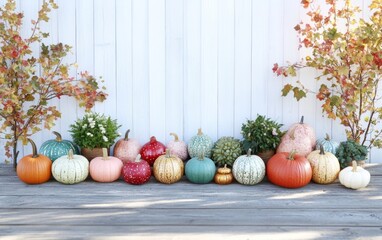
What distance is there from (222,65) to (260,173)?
939 mm

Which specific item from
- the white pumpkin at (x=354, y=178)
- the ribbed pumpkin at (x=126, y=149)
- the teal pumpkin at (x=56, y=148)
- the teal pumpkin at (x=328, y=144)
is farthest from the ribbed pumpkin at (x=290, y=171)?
the teal pumpkin at (x=56, y=148)

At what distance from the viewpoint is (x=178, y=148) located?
3654 mm

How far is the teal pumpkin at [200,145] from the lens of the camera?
11.8 ft

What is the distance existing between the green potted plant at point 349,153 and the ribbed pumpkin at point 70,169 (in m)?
1.77

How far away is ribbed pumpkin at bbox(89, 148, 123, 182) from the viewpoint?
3342 millimetres

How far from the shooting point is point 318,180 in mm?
3299

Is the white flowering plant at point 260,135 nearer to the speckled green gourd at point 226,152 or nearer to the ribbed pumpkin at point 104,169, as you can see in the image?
the speckled green gourd at point 226,152

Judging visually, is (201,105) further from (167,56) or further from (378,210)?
(378,210)

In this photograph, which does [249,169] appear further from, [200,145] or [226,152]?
[200,145]

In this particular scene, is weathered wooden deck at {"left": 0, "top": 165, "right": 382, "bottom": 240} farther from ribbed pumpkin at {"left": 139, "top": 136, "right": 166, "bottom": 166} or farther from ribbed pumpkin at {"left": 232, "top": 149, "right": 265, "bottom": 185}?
ribbed pumpkin at {"left": 139, "top": 136, "right": 166, "bottom": 166}

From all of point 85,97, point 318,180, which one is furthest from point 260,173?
point 85,97

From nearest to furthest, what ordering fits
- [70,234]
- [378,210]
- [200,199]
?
[70,234], [378,210], [200,199]

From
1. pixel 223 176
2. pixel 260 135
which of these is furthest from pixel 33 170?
pixel 260 135

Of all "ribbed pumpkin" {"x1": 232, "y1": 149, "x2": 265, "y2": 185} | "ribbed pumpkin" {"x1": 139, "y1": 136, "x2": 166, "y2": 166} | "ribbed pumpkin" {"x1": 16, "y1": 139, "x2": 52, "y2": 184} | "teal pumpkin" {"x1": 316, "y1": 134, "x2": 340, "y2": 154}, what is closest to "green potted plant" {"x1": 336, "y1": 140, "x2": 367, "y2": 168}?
"teal pumpkin" {"x1": 316, "y1": 134, "x2": 340, "y2": 154}
